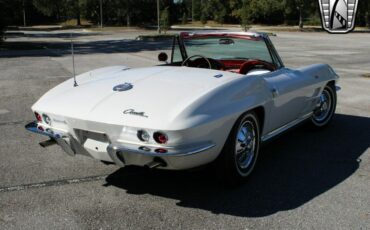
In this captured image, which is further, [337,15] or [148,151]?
[337,15]

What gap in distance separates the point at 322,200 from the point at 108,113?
6.29 ft

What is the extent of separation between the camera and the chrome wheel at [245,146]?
399 centimetres

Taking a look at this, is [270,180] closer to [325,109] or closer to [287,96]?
[287,96]

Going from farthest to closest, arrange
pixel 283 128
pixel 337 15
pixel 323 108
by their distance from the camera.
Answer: pixel 337 15, pixel 323 108, pixel 283 128

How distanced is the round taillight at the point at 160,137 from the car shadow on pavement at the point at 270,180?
70 centimetres

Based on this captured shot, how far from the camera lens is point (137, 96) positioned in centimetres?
372

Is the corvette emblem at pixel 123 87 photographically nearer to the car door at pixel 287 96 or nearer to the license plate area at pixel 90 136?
the license plate area at pixel 90 136

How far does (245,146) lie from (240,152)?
91 millimetres

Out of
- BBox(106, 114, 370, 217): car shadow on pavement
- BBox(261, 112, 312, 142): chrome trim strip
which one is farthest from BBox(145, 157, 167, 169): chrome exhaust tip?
BBox(261, 112, 312, 142): chrome trim strip

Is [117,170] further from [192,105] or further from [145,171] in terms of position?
[192,105]

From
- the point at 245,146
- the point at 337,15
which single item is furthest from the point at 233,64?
the point at 337,15

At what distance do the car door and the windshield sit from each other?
0.34 meters

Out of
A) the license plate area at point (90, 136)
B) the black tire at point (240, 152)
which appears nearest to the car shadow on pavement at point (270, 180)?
the black tire at point (240, 152)

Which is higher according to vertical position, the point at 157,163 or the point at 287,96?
the point at 287,96
